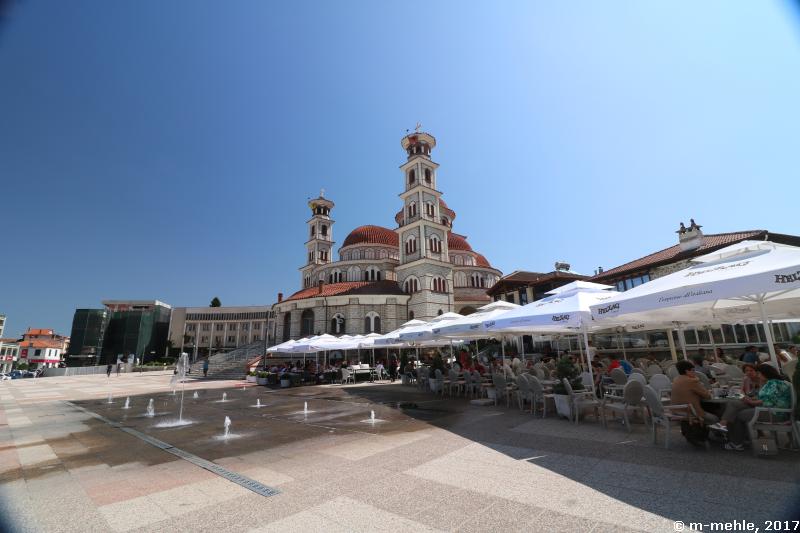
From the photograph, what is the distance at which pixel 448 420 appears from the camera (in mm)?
9836

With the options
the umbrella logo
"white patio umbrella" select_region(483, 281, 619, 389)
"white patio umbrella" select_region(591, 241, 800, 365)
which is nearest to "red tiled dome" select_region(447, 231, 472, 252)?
"white patio umbrella" select_region(483, 281, 619, 389)

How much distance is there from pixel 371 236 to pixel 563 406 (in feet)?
139

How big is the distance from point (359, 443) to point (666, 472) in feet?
17.2

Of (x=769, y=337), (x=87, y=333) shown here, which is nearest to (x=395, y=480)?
(x=769, y=337)

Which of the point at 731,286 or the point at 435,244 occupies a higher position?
the point at 435,244

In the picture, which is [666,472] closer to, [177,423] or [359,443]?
[359,443]

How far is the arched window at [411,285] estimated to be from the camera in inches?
1613

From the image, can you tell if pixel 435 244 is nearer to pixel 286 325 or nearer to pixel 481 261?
pixel 481 261

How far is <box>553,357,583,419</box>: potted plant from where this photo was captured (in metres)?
9.01

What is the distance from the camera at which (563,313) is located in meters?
8.86

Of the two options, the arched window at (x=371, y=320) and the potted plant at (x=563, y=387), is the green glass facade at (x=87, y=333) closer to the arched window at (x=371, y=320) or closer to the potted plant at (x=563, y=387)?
the arched window at (x=371, y=320)

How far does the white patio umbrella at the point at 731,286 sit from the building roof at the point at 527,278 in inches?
963

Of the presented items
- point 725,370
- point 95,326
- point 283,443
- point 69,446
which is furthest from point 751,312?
point 95,326

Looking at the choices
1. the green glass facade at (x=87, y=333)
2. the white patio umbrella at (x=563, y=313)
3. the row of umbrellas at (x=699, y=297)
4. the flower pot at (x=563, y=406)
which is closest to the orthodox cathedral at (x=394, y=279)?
the row of umbrellas at (x=699, y=297)
